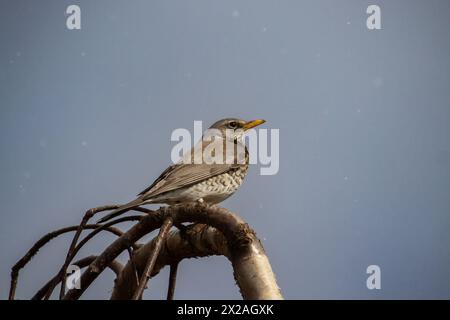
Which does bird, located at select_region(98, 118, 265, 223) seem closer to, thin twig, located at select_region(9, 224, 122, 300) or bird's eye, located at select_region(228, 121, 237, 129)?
bird's eye, located at select_region(228, 121, 237, 129)

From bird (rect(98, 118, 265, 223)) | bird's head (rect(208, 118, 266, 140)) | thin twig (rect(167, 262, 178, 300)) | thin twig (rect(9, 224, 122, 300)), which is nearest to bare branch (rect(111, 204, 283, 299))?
thin twig (rect(167, 262, 178, 300))

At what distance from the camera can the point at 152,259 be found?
1459mm

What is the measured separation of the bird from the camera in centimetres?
247

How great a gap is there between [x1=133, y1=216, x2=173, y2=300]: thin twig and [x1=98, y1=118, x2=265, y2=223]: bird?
1.88ft

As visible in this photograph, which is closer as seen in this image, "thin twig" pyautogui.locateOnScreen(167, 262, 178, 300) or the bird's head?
"thin twig" pyautogui.locateOnScreen(167, 262, 178, 300)

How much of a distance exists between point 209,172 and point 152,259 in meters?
1.26

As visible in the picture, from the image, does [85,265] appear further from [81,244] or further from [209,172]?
[209,172]

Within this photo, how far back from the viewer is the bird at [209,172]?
2.47m

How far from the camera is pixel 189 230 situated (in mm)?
1780

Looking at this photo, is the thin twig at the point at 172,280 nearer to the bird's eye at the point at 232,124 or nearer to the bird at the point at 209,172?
the bird at the point at 209,172

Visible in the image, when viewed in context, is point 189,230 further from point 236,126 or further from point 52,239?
point 236,126

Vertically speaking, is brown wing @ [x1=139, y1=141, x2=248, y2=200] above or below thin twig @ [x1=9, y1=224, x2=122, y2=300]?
above
